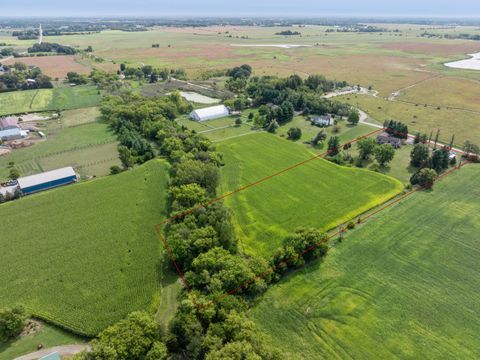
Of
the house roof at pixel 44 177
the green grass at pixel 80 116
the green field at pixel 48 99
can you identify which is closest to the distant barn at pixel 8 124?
the green grass at pixel 80 116

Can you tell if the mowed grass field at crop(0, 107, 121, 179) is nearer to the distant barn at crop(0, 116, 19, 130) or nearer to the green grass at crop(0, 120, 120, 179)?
the green grass at crop(0, 120, 120, 179)

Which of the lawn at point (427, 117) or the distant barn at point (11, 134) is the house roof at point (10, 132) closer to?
the distant barn at point (11, 134)

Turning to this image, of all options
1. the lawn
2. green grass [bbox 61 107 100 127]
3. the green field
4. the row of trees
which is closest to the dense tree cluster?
the green field

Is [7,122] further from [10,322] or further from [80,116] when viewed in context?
[10,322]

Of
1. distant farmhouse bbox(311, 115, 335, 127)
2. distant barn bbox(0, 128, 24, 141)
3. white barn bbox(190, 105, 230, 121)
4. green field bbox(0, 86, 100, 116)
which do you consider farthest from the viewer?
green field bbox(0, 86, 100, 116)

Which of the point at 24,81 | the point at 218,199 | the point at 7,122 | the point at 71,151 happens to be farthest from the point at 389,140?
the point at 24,81
